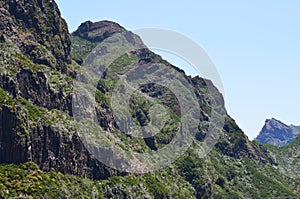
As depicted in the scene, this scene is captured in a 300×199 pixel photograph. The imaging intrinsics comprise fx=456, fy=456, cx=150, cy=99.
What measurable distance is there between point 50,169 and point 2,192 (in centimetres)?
4030

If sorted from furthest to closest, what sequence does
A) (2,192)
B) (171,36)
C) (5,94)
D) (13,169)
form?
(5,94) → (13,169) → (2,192) → (171,36)

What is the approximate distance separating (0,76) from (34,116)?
22.9m

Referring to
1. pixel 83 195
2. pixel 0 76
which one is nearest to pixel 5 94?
pixel 0 76

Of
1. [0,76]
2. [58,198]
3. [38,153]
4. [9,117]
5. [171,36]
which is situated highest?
[171,36]

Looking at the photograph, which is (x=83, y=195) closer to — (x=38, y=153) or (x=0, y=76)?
(x=38, y=153)

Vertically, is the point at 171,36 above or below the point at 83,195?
above

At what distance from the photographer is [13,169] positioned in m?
174

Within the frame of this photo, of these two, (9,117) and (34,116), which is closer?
(9,117)

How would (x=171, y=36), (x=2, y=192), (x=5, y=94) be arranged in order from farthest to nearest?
(x=5, y=94) < (x=2, y=192) < (x=171, y=36)

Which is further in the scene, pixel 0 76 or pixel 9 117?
pixel 0 76

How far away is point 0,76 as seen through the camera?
19862 cm

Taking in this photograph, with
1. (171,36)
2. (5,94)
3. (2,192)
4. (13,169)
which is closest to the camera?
(171,36)

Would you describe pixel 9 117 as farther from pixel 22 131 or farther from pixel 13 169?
pixel 13 169

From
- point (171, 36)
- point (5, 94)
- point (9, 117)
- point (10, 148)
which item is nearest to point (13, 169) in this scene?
point (10, 148)
